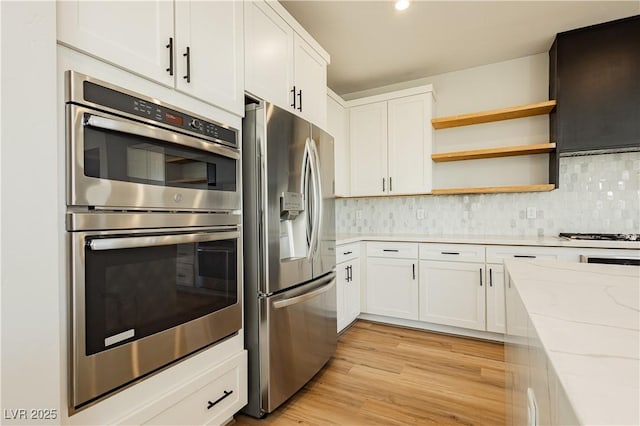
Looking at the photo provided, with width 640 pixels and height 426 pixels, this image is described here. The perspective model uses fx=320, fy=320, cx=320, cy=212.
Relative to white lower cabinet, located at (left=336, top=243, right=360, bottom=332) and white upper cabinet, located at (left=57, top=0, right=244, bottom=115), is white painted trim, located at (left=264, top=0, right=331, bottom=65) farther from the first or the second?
white lower cabinet, located at (left=336, top=243, right=360, bottom=332)

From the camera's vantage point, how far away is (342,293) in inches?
112

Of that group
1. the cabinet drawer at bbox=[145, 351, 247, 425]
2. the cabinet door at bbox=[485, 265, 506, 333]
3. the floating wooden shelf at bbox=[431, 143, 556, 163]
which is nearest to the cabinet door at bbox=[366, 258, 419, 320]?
the cabinet door at bbox=[485, 265, 506, 333]

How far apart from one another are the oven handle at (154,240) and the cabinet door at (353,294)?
Result: 1728 millimetres

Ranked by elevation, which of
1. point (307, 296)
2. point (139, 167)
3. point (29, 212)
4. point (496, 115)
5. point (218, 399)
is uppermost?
point (496, 115)

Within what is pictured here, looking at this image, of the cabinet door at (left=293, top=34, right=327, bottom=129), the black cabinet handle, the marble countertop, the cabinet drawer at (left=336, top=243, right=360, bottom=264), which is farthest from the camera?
the cabinet drawer at (left=336, top=243, right=360, bottom=264)

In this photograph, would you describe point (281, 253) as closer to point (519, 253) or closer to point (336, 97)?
point (519, 253)

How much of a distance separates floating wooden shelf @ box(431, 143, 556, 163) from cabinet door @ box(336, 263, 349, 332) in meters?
1.44

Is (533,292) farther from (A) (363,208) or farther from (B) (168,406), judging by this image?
(A) (363,208)

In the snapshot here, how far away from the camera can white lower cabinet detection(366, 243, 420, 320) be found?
119 inches

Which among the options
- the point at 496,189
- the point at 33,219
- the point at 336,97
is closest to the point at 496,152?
the point at 496,189

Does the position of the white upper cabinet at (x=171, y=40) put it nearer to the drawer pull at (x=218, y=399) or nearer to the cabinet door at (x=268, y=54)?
the cabinet door at (x=268, y=54)

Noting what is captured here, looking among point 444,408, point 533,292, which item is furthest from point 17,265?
point 444,408

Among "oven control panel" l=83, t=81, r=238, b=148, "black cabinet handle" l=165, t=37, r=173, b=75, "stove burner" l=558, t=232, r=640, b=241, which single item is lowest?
"stove burner" l=558, t=232, r=640, b=241

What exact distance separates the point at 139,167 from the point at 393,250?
246 cm
